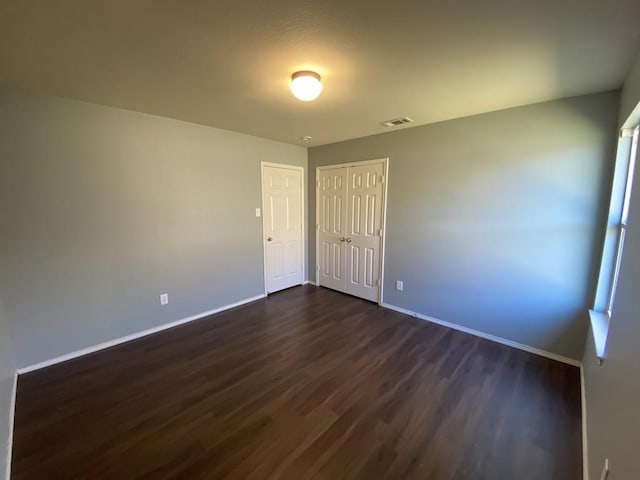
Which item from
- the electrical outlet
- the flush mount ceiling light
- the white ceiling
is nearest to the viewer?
the electrical outlet

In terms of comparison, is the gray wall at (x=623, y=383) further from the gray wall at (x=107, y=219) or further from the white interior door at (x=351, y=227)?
the gray wall at (x=107, y=219)

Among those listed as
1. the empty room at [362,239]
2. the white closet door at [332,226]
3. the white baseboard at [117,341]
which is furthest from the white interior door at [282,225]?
the white baseboard at [117,341]

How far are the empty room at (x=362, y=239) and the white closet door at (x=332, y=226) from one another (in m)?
0.34

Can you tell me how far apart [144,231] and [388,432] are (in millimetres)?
2895

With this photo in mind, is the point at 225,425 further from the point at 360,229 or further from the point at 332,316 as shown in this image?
the point at 360,229

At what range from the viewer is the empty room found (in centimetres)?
139

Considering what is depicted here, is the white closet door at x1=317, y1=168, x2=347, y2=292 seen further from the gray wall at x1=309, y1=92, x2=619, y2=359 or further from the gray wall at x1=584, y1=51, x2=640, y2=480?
the gray wall at x1=584, y1=51, x2=640, y2=480

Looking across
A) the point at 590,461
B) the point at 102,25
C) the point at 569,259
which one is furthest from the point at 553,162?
the point at 102,25

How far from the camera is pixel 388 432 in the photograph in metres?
1.72

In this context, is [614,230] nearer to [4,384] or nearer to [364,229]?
[364,229]

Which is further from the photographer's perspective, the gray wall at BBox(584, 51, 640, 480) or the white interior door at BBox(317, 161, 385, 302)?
the white interior door at BBox(317, 161, 385, 302)

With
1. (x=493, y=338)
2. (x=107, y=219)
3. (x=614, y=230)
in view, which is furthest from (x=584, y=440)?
(x=107, y=219)

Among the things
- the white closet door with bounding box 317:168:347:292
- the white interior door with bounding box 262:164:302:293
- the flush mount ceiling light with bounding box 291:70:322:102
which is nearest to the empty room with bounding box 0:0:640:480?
the flush mount ceiling light with bounding box 291:70:322:102

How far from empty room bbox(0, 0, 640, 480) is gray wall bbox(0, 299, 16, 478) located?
1.2 inches
